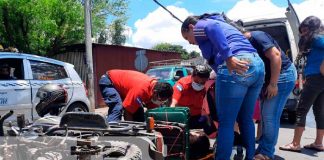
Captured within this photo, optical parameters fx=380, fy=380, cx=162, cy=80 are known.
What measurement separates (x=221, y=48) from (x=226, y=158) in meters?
0.96

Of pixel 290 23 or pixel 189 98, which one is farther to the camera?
pixel 290 23

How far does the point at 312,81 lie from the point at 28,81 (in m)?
4.79

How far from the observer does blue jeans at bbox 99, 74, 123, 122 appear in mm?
4417

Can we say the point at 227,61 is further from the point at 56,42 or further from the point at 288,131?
the point at 56,42

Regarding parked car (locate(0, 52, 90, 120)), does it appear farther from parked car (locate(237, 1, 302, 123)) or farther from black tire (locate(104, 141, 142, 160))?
black tire (locate(104, 141, 142, 160))

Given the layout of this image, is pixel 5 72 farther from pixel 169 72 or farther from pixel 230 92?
pixel 169 72

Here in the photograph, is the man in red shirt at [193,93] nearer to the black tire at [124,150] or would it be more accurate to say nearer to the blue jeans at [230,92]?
the blue jeans at [230,92]

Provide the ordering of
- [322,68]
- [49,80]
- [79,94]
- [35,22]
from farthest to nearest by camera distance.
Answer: [35,22], [79,94], [49,80], [322,68]

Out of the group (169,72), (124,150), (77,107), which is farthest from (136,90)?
(169,72)

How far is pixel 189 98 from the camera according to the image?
15.2 ft

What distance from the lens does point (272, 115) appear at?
12.4ft

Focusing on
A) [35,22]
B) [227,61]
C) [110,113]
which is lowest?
[110,113]

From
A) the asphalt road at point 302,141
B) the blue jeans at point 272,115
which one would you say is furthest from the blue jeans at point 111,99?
the asphalt road at point 302,141

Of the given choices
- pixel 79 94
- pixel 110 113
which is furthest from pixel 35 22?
pixel 110 113
